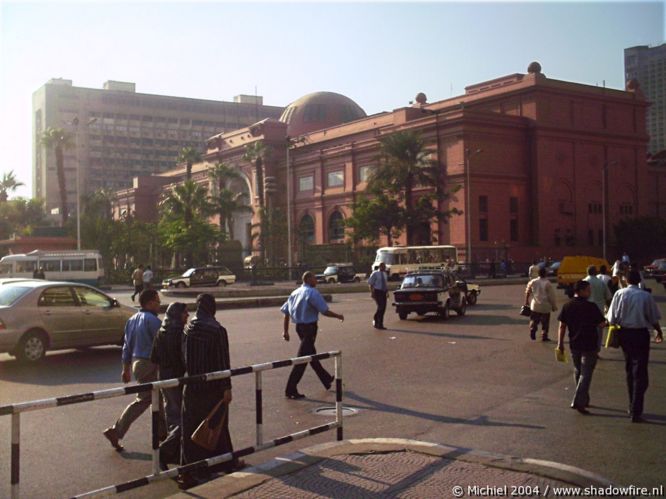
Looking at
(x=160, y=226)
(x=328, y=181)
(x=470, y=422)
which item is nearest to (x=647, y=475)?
(x=470, y=422)

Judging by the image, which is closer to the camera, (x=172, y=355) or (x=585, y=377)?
(x=172, y=355)

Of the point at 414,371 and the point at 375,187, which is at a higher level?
the point at 375,187

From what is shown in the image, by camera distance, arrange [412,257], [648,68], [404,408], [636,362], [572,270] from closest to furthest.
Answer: [636,362]
[404,408]
[572,270]
[412,257]
[648,68]

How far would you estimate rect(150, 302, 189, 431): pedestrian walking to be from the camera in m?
6.91

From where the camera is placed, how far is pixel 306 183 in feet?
277

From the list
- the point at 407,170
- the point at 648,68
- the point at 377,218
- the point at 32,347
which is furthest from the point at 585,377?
the point at 648,68

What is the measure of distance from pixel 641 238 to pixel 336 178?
106ft

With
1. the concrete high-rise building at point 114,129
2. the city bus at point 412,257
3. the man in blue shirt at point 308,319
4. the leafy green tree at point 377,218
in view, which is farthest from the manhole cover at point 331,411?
the concrete high-rise building at point 114,129

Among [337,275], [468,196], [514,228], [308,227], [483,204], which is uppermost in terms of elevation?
[468,196]

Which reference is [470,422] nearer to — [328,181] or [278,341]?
[278,341]

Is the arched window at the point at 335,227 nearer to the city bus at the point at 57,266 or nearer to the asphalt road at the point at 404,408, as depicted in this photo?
the city bus at the point at 57,266

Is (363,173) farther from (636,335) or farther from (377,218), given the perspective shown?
(636,335)

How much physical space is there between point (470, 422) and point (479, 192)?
187 feet

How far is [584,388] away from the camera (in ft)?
29.3
